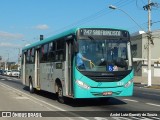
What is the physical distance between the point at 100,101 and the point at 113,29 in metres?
3.77

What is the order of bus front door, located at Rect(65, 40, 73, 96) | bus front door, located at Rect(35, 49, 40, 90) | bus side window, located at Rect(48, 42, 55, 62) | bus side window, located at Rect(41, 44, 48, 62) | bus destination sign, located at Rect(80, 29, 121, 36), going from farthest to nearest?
bus front door, located at Rect(35, 49, 40, 90) → bus side window, located at Rect(41, 44, 48, 62) → bus side window, located at Rect(48, 42, 55, 62) → bus front door, located at Rect(65, 40, 73, 96) → bus destination sign, located at Rect(80, 29, 121, 36)

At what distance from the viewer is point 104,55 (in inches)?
614

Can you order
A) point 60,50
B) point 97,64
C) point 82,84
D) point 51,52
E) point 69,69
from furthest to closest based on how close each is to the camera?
point 51,52, point 60,50, point 69,69, point 97,64, point 82,84

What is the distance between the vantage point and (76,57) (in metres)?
15.5

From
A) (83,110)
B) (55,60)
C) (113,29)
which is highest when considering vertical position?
(113,29)

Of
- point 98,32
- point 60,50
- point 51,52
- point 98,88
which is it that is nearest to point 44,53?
point 51,52

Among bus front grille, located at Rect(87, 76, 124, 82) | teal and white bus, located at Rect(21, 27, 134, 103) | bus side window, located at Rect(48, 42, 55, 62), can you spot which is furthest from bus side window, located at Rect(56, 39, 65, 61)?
bus front grille, located at Rect(87, 76, 124, 82)

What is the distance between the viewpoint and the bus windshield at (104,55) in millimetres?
15508

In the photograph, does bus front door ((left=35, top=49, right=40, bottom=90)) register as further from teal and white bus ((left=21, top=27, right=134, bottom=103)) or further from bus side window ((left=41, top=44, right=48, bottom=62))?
teal and white bus ((left=21, top=27, right=134, bottom=103))

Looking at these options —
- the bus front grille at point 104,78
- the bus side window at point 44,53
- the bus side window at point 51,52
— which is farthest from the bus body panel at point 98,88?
the bus side window at point 44,53

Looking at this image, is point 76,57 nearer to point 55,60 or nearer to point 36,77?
point 55,60

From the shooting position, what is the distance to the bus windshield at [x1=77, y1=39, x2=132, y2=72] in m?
15.5

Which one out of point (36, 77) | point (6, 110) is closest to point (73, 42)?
point (6, 110)

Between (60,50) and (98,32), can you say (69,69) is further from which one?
(98,32)
